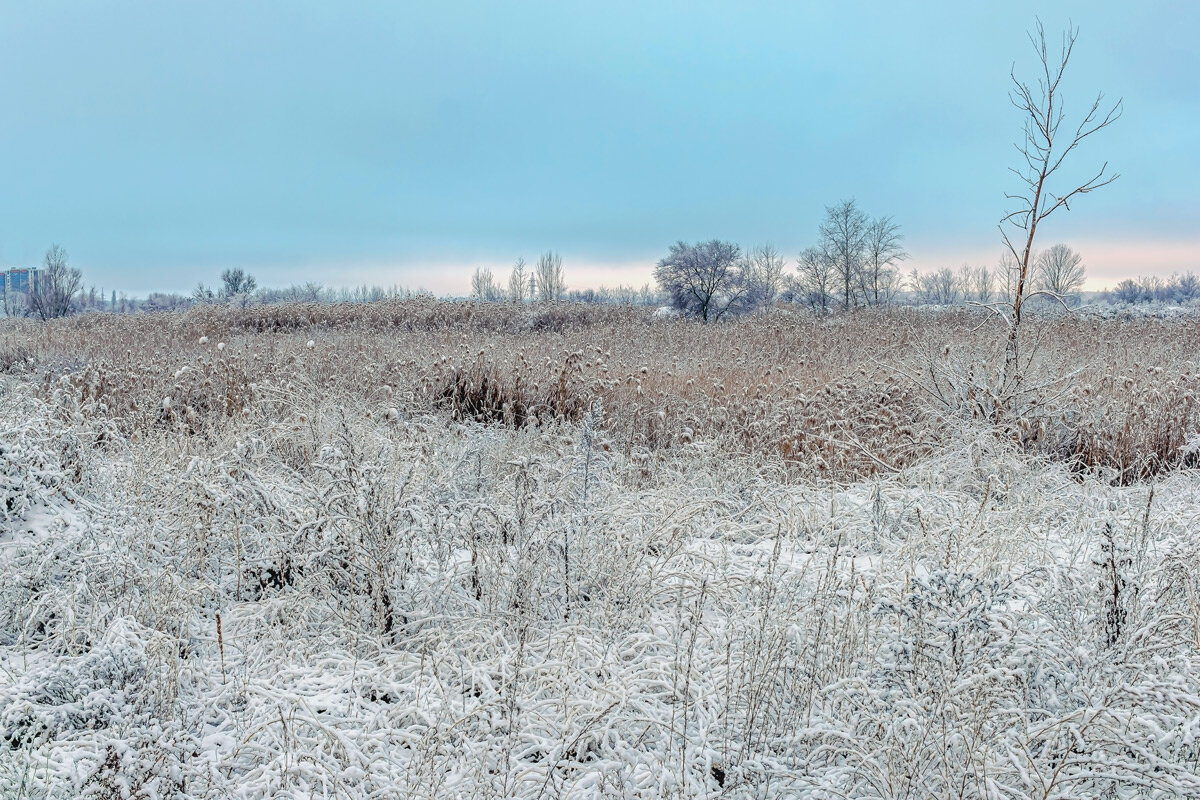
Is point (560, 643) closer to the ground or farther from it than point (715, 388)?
closer to the ground

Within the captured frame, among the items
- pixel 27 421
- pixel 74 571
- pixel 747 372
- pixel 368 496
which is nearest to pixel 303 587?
pixel 368 496

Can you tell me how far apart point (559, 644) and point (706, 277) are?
25.5 metres

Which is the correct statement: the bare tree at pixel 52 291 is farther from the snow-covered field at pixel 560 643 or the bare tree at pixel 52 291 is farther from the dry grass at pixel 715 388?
the snow-covered field at pixel 560 643

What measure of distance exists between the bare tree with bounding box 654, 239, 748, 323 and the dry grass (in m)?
12.6

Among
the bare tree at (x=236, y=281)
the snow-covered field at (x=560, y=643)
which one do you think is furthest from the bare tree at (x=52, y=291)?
the snow-covered field at (x=560, y=643)

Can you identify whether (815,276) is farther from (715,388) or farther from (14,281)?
(14,281)

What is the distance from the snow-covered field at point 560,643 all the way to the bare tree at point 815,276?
1575 inches

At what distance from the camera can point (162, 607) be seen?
10.2 ft

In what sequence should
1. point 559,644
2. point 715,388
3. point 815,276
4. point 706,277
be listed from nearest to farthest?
1. point 559,644
2. point 715,388
3. point 706,277
4. point 815,276

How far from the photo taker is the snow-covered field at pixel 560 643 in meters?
2.21

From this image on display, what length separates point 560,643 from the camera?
9.97 ft

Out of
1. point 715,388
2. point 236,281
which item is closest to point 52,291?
point 236,281

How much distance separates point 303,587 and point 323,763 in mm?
1326

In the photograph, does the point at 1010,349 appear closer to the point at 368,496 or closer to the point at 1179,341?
the point at 368,496
